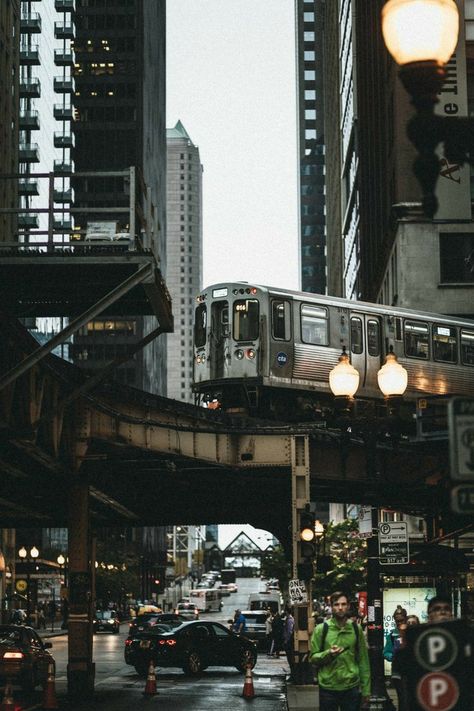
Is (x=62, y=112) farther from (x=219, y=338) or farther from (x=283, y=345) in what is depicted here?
(x=283, y=345)

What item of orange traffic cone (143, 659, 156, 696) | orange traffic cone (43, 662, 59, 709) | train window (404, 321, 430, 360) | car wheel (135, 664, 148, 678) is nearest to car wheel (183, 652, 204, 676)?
car wheel (135, 664, 148, 678)

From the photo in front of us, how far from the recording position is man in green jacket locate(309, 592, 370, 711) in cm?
1187

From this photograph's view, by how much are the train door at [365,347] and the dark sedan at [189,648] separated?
835 cm

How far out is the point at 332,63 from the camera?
126m

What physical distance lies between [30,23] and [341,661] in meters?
109

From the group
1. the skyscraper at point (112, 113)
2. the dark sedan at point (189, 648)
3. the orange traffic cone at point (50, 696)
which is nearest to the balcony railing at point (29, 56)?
the skyscraper at point (112, 113)

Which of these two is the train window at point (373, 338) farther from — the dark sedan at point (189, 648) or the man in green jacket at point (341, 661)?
the man in green jacket at point (341, 661)

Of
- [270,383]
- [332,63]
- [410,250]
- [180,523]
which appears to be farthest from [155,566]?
[270,383]

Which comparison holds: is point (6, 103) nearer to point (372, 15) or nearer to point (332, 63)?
point (372, 15)

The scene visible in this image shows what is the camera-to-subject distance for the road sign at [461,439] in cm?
713

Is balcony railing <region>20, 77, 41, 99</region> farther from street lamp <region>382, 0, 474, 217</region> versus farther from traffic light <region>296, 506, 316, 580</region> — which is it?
street lamp <region>382, 0, 474, 217</region>

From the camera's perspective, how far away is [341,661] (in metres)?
11.9

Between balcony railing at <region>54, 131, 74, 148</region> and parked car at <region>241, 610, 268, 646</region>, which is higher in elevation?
balcony railing at <region>54, 131, 74, 148</region>

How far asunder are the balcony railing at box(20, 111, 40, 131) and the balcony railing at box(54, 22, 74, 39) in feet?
82.5
